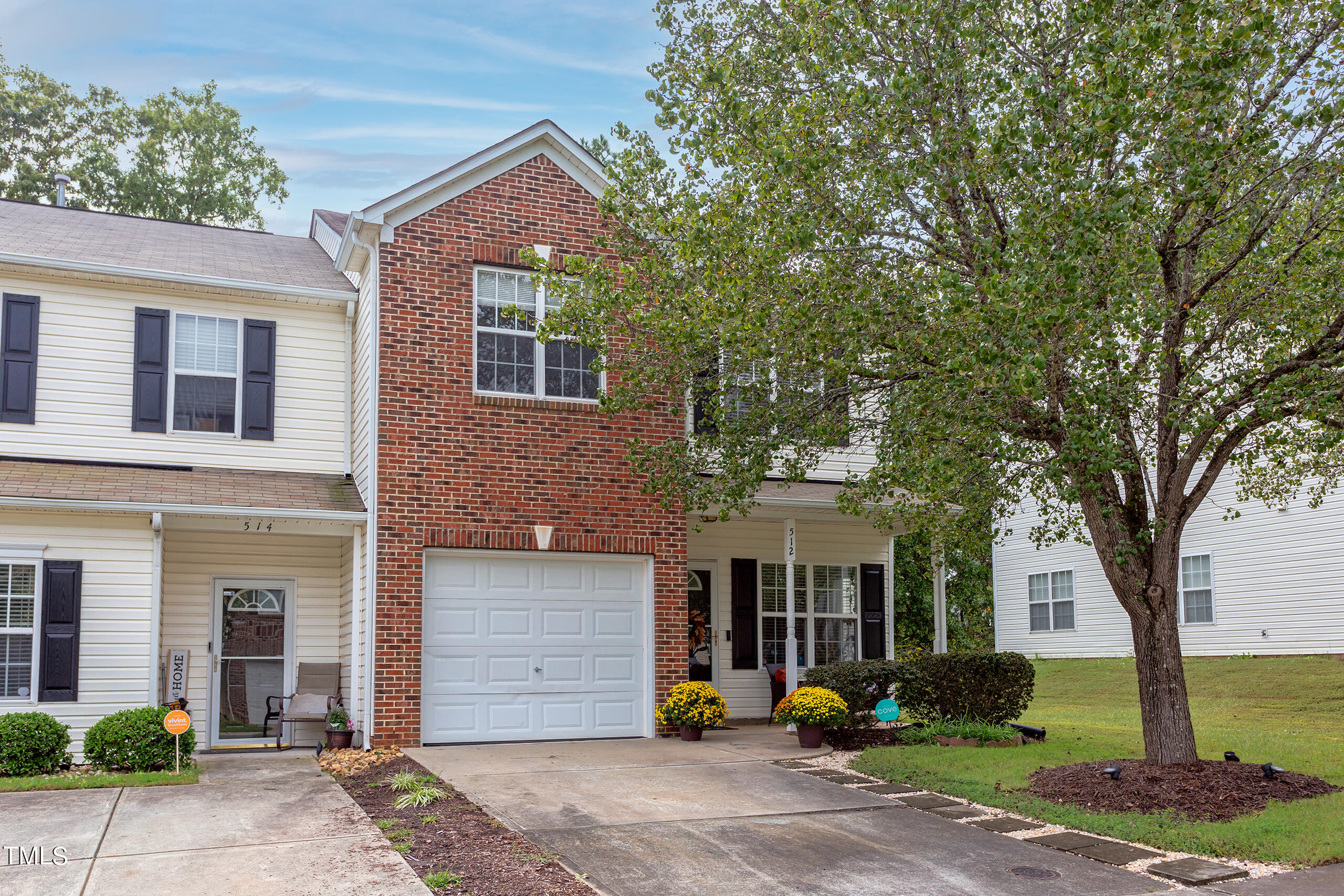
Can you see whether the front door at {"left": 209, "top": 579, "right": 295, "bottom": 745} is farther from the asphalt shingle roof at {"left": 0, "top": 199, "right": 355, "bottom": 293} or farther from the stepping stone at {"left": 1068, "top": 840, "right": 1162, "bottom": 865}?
the stepping stone at {"left": 1068, "top": 840, "right": 1162, "bottom": 865}

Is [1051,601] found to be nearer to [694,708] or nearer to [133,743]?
[694,708]

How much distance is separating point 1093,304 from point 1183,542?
16.2 meters

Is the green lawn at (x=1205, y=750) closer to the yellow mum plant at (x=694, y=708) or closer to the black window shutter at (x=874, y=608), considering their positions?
the yellow mum plant at (x=694, y=708)

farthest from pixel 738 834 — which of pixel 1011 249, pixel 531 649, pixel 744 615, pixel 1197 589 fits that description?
pixel 1197 589

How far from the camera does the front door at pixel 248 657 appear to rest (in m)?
13.0

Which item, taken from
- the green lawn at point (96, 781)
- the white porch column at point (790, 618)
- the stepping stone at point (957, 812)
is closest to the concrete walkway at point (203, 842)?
the green lawn at point (96, 781)

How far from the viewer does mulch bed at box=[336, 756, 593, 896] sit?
6277mm

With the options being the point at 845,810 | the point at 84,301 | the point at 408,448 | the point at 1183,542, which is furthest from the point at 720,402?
the point at 1183,542

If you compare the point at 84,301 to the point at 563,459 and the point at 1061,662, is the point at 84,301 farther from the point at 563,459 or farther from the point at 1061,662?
the point at 1061,662

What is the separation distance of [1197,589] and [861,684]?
1292 centimetres

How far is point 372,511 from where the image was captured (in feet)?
39.0

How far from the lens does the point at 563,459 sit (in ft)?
41.8

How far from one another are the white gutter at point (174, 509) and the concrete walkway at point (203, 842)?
2.97 metres

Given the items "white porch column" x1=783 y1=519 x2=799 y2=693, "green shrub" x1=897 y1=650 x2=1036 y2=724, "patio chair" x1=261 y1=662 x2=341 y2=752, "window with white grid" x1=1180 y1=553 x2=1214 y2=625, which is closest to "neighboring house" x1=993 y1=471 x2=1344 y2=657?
"window with white grid" x1=1180 y1=553 x2=1214 y2=625
